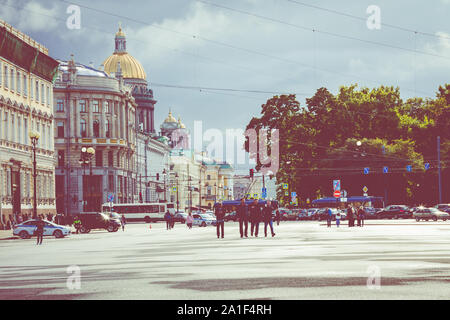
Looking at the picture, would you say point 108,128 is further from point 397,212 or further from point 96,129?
point 397,212

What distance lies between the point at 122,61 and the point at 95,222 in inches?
4099

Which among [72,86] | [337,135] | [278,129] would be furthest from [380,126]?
[72,86]

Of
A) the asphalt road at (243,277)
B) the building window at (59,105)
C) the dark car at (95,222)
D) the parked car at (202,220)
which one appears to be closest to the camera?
the asphalt road at (243,277)

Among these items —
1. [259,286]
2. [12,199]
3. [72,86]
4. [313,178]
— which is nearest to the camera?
[259,286]

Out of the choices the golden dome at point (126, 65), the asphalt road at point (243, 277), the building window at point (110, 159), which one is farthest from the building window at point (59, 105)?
the asphalt road at point (243, 277)

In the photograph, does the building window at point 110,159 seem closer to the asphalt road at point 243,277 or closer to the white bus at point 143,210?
the white bus at point 143,210

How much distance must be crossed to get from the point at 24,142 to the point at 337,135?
36.0m

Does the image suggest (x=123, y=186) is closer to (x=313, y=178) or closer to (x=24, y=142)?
(x=313, y=178)

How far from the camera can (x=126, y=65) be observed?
165500mm

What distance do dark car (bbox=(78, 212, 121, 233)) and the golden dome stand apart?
322 ft

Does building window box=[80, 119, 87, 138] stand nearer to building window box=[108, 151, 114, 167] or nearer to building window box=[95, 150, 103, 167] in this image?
building window box=[95, 150, 103, 167]

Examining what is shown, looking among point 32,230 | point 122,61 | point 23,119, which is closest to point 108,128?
point 122,61

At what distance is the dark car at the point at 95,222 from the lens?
62925 millimetres
